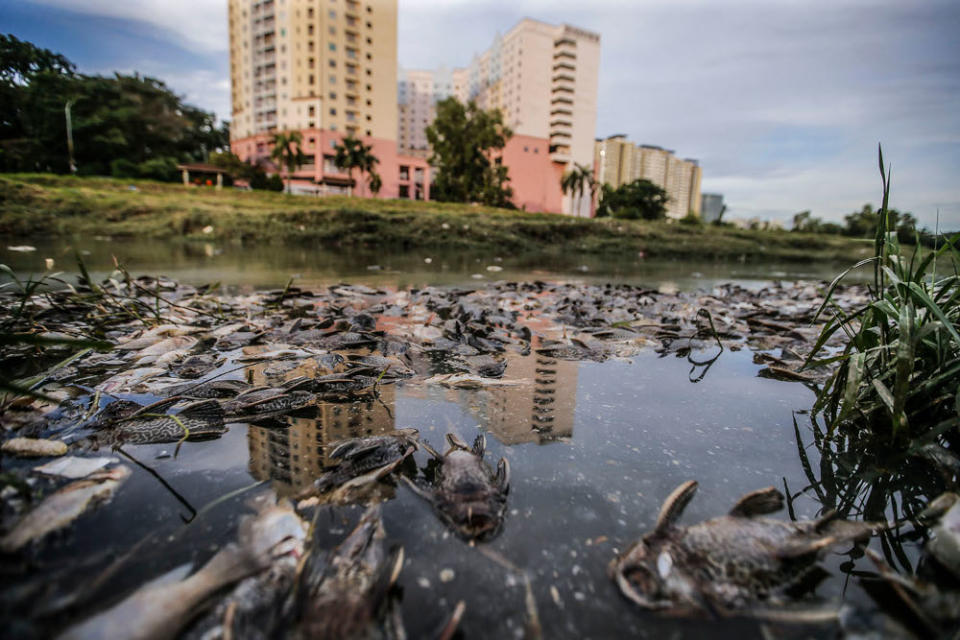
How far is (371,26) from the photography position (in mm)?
47500

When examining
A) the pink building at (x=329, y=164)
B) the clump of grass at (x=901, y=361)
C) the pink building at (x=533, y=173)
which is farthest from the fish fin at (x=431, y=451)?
the pink building at (x=533, y=173)

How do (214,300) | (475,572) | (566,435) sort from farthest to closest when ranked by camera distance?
1. (214,300)
2. (566,435)
3. (475,572)

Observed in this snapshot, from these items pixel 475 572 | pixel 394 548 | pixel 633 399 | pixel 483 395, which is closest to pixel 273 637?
pixel 394 548

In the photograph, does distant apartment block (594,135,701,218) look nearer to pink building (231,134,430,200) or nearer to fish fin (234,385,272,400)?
pink building (231,134,430,200)

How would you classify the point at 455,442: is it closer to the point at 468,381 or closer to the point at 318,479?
the point at 318,479

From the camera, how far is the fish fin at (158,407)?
4.64 feet

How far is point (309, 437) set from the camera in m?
1.40

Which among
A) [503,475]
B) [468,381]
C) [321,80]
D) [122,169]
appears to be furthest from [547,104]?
[503,475]

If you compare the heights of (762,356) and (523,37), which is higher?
(523,37)

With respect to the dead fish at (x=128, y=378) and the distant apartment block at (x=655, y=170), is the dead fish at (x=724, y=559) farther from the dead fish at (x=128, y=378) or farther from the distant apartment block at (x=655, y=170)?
the distant apartment block at (x=655, y=170)

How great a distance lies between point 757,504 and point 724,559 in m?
0.22

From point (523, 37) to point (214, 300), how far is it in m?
70.1

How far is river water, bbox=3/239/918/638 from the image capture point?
0.79 m

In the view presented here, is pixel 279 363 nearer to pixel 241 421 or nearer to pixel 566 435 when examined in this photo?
pixel 241 421
